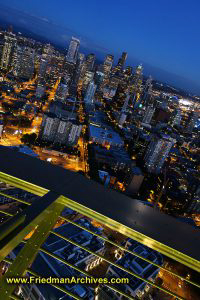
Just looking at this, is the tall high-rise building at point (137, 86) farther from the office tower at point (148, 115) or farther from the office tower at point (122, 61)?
the office tower at point (148, 115)

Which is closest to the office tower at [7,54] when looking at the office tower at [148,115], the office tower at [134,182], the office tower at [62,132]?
the office tower at [148,115]

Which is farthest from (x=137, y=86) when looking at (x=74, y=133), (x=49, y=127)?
(x=49, y=127)

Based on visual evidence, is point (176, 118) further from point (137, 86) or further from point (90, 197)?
point (90, 197)

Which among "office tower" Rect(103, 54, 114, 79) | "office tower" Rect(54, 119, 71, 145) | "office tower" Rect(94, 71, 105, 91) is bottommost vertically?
"office tower" Rect(54, 119, 71, 145)

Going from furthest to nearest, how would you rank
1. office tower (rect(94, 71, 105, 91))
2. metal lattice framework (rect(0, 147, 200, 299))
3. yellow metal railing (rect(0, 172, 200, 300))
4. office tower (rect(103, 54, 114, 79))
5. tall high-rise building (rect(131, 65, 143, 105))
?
1. office tower (rect(103, 54, 114, 79))
2. tall high-rise building (rect(131, 65, 143, 105))
3. office tower (rect(94, 71, 105, 91))
4. metal lattice framework (rect(0, 147, 200, 299))
5. yellow metal railing (rect(0, 172, 200, 300))

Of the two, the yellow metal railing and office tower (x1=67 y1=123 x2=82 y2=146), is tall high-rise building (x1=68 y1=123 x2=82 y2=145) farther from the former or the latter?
the yellow metal railing

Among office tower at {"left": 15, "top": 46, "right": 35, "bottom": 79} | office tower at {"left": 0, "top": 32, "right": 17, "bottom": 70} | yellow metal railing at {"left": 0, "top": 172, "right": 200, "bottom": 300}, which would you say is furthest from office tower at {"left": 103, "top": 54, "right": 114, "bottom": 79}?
yellow metal railing at {"left": 0, "top": 172, "right": 200, "bottom": 300}

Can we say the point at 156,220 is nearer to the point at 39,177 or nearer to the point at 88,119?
the point at 39,177

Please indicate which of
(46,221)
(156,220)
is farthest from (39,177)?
(156,220)
